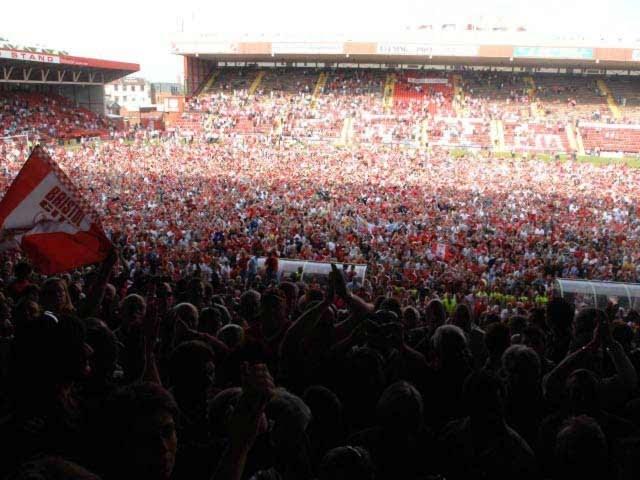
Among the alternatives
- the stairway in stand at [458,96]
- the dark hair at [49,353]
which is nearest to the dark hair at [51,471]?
the dark hair at [49,353]

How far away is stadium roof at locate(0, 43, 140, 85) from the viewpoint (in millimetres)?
33544

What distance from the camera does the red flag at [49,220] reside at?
4488 millimetres

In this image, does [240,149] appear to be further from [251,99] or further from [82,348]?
[82,348]

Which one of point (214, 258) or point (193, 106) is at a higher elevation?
point (193, 106)

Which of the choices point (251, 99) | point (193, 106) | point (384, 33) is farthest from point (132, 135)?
point (384, 33)

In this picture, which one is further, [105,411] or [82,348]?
[82,348]

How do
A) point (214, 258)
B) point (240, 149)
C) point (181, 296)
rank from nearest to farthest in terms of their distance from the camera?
point (181, 296), point (214, 258), point (240, 149)

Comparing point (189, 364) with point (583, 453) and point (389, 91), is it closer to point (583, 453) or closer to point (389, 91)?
point (583, 453)

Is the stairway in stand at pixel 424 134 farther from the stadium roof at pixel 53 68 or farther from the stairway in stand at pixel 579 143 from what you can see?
the stadium roof at pixel 53 68

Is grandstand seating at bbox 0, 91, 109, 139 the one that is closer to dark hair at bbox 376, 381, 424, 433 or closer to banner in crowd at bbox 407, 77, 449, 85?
banner in crowd at bbox 407, 77, 449, 85

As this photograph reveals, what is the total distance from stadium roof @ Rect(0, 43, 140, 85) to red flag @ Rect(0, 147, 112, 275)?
31.9m

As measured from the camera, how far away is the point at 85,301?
3.68 metres

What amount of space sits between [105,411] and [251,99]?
1640 inches

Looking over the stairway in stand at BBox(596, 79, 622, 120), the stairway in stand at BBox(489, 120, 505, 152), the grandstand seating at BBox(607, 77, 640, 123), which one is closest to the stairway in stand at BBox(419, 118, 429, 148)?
the stairway in stand at BBox(489, 120, 505, 152)
